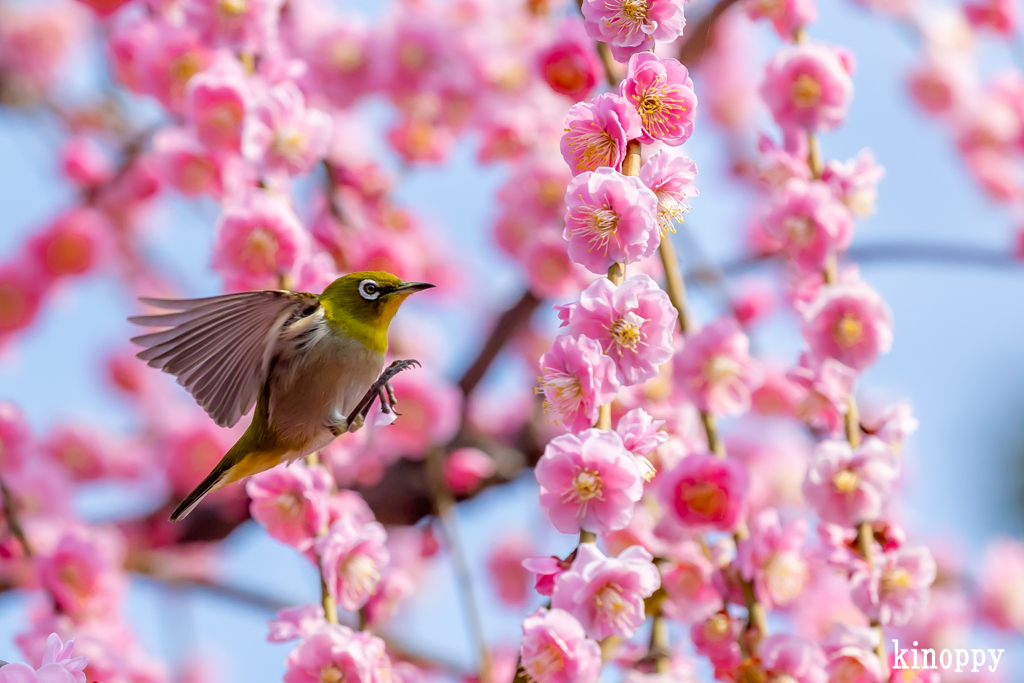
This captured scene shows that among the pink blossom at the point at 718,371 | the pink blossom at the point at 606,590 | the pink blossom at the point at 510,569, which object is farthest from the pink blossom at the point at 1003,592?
the pink blossom at the point at 606,590

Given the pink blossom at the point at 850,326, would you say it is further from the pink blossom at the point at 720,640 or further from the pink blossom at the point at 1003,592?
the pink blossom at the point at 1003,592

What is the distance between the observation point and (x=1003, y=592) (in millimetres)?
2941

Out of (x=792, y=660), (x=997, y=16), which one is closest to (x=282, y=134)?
(x=792, y=660)

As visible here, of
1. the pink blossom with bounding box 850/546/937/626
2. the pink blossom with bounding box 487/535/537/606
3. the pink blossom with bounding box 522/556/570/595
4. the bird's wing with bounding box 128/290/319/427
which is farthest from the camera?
the pink blossom with bounding box 487/535/537/606

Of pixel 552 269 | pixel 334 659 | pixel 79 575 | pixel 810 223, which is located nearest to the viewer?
pixel 334 659

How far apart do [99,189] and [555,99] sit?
1.35m

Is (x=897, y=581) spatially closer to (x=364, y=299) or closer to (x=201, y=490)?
(x=364, y=299)

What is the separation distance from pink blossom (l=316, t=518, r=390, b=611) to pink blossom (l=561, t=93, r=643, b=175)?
56cm

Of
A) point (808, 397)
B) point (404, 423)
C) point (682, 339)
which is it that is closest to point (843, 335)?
point (808, 397)

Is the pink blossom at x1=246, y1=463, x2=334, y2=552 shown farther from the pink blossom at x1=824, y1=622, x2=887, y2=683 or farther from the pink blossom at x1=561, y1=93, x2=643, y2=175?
the pink blossom at x1=824, y1=622, x2=887, y2=683

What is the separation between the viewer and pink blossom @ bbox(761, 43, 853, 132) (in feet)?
4.90

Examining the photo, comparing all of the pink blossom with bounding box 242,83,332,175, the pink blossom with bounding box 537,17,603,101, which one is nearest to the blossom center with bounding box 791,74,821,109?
the pink blossom with bounding box 537,17,603,101

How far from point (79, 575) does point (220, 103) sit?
0.86 metres

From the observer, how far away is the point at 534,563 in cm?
97
